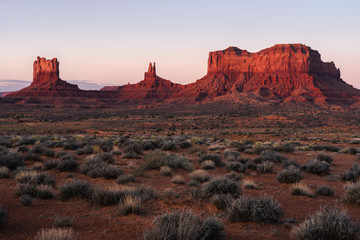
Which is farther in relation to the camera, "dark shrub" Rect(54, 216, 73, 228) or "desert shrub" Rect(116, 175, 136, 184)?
"desert shrub" Rect(116, 175, 136, 184)

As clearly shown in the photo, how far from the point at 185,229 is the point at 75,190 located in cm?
445

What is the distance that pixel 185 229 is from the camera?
4.00 m

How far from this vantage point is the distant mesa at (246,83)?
389ft

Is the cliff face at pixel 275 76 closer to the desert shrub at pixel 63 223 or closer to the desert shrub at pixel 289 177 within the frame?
the desert shrub at pixel 289 177

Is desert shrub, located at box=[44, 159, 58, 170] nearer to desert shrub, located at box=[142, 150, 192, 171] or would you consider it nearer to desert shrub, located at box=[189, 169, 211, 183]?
desert shrub, located at box=[142, 150, 192, 171]

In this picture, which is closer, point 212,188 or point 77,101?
point 212,188

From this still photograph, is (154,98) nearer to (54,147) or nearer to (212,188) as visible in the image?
(54,147)

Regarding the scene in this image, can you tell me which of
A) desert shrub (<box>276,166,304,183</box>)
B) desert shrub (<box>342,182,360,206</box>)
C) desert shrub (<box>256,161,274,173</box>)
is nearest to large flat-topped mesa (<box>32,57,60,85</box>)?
desert shrub (<box>256,161,274,173</box>)

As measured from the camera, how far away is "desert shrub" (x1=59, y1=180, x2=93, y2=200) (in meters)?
7.14

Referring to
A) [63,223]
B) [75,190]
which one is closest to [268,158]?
[75,190]

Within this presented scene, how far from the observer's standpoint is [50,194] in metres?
7.14

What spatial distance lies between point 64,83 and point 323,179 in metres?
165

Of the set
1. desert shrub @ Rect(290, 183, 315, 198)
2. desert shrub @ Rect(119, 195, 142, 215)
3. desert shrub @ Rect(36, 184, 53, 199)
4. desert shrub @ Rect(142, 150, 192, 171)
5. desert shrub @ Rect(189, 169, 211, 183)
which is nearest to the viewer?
desert shrub @ Rect(119, 195, 142, 215)

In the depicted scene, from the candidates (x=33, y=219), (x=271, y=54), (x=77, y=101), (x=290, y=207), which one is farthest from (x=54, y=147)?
(x=271, y=54)
